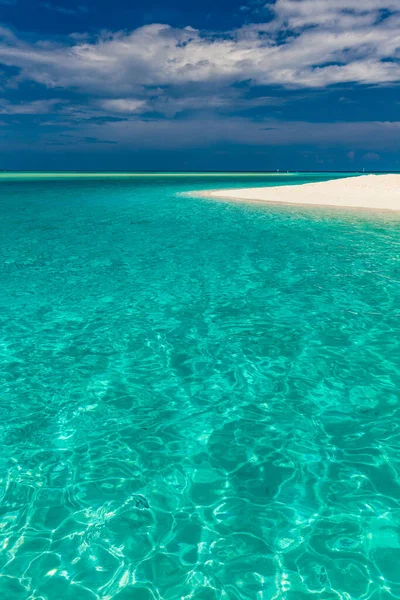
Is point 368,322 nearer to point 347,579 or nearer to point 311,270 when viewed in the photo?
point 311,270

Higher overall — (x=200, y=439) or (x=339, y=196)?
(x=339, y=196)

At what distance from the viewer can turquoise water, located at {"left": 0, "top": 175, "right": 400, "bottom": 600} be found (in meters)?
4.80

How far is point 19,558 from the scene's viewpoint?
16.1ft

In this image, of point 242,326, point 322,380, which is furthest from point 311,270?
point 322,380

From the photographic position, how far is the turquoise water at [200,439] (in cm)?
480

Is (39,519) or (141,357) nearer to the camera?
(39,519)

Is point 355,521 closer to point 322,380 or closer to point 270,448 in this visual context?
point 270,448

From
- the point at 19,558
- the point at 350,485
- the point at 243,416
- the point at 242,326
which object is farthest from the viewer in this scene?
the point at 242,326

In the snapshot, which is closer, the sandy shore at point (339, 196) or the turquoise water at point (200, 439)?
the turquoise water at point (200, 439)

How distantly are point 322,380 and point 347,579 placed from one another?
14.6ft

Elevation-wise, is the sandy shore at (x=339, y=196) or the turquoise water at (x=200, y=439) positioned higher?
the sandy shore at (x=339, y=196)

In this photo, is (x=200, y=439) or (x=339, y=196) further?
(x=339, y=196)

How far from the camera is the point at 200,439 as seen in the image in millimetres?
7012

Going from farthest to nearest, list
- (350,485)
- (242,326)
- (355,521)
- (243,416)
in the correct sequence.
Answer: (242,326) → (243,416) → (350,485) → (355,521)
